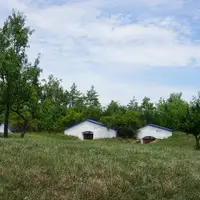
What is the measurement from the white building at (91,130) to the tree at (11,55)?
1485 inches

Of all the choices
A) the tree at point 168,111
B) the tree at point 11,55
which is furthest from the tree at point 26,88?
the tree at point 168,111

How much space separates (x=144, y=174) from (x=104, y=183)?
2.22 meters

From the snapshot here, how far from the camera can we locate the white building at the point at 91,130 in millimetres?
79938

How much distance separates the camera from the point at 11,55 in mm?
41531

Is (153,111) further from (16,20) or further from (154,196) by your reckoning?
(154,196)

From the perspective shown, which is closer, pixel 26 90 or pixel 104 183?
pixel 104 183

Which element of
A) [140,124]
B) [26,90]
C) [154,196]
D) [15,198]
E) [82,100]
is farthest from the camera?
[82,100]

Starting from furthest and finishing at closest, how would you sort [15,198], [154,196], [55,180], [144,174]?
[144,174]
[55,180]
[154,196]
[15,198]

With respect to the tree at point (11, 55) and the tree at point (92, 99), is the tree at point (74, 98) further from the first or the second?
the tree at point (11, 55)

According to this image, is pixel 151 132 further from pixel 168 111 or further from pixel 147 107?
pixel 147 107

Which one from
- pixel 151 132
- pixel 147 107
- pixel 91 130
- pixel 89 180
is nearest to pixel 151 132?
pixel 151 132

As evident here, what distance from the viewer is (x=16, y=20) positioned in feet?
144

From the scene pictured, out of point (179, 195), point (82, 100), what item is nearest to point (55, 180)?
point (179, 195)

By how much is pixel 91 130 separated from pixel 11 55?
1655 inches
